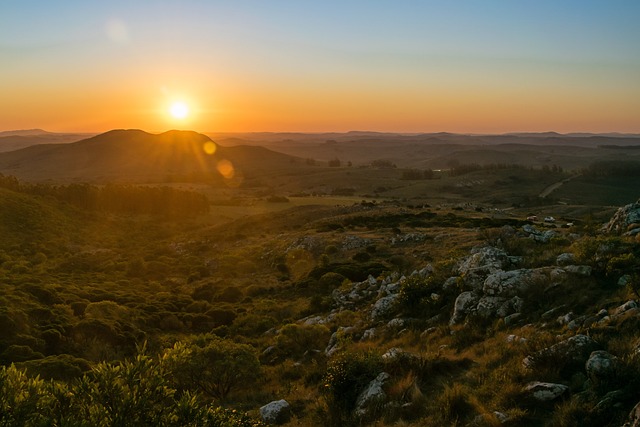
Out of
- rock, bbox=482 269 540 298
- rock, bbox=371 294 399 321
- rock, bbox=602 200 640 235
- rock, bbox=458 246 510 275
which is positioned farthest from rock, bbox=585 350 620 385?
rock, bbox=602 200 640 235

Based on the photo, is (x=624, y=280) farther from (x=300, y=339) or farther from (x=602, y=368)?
(x=300, y=339)

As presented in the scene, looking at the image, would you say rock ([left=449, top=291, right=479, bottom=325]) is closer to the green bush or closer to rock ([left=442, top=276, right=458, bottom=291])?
rock ([left=442, top=276, right=458, bottom=291])

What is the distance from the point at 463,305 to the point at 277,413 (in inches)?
336

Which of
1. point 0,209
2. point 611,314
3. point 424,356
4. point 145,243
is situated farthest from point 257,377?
point 0,209

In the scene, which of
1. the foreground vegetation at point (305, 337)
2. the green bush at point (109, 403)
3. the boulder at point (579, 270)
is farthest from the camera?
the boulder at point (579, 270)

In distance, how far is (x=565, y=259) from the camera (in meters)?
18.0

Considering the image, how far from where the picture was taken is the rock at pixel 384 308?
21.6 m

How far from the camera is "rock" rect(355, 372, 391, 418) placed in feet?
38.1

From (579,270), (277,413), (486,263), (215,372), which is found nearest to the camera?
(277,413)

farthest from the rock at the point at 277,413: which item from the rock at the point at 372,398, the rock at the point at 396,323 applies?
the rock at the point at 396,323

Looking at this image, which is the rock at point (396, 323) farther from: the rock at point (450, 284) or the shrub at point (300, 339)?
the shrub at point (300, 339)

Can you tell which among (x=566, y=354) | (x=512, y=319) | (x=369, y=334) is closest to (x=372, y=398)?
(x=566, y=354)

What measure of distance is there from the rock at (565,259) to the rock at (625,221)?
18.8ft

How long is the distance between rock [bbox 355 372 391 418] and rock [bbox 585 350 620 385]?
16.8 ft
